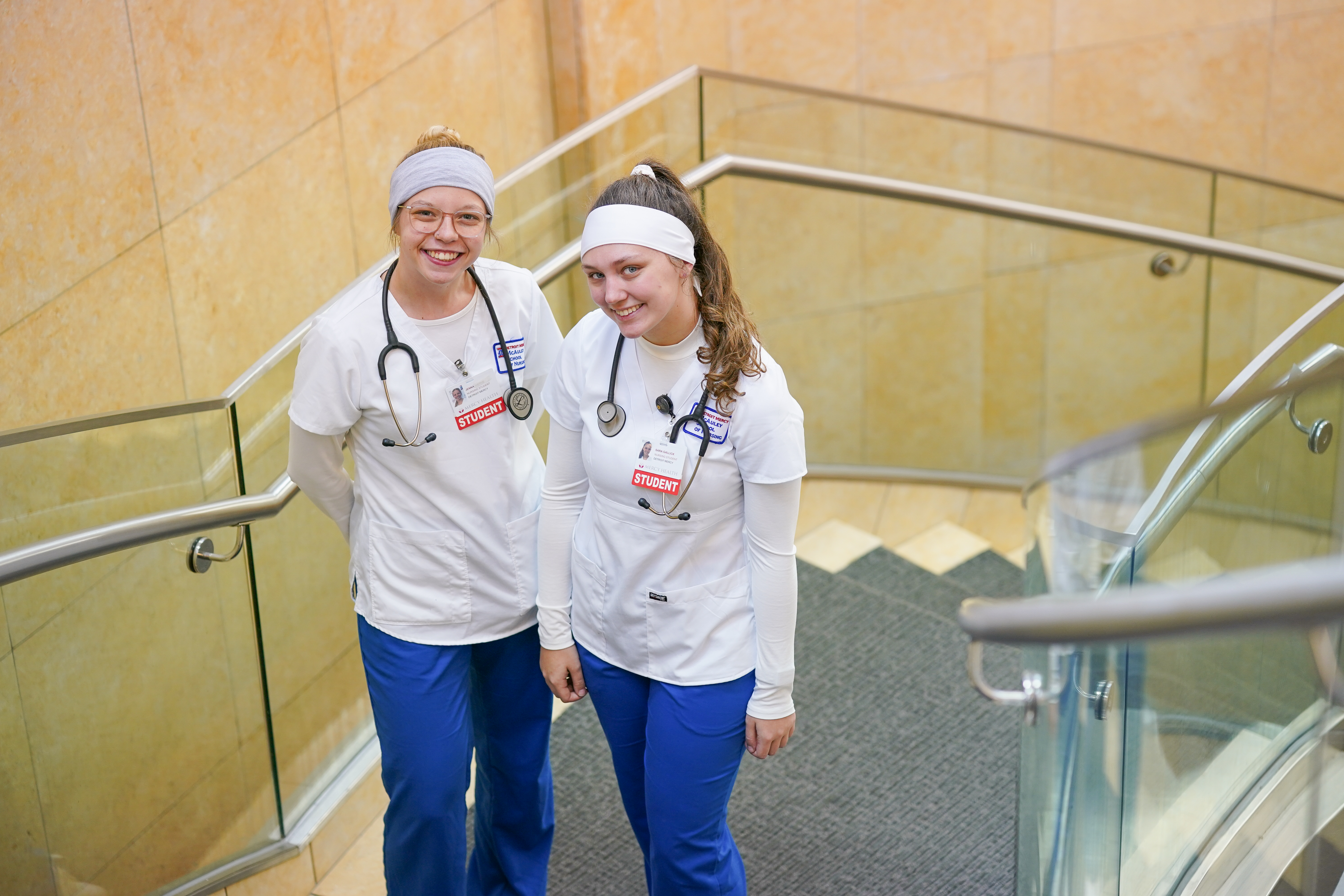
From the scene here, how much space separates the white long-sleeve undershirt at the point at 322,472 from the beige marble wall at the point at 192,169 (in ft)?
3.67

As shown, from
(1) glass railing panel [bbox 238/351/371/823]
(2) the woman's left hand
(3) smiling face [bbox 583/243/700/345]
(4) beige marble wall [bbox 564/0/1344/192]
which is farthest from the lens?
(4) beige marble wall [bbox 564/0/1344/192]

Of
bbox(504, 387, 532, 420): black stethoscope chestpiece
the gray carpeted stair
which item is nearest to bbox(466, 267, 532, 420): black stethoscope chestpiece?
bbox(504, 387, 532, 420): black stethoscope chestpiece

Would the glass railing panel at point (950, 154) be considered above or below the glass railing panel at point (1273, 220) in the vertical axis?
above

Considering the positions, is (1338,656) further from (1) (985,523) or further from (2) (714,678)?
(1) (985,523)

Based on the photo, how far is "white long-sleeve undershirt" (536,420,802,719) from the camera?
1.94 meters

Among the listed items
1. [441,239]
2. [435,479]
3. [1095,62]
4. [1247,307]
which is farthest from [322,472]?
[1095,62]

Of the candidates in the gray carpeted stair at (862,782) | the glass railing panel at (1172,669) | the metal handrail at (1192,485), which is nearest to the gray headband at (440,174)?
the glass railing panel at (1172,669)

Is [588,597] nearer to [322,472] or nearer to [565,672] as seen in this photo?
[565,672]

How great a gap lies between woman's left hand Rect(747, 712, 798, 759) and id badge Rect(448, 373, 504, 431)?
0.69 metres

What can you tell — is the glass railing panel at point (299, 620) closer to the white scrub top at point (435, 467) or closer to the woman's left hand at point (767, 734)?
the white scrub top at point (435, 467)

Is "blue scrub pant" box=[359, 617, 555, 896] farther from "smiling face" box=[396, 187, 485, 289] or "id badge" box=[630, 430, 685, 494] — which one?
"smiling face" box=[396, 187, 485, 289]

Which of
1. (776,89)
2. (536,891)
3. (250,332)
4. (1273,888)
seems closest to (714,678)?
(536,891)

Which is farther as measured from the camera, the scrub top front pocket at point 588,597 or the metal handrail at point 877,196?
the metal handrail at point 877,196

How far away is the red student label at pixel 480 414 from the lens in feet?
6.95
